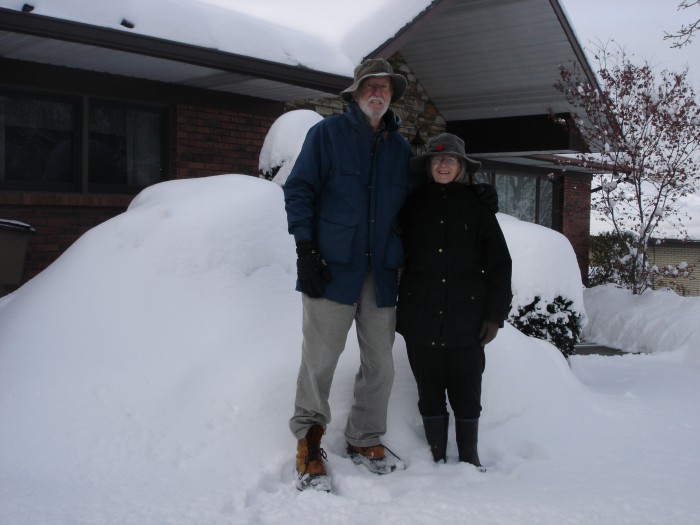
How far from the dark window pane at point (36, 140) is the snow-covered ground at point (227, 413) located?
205 cm

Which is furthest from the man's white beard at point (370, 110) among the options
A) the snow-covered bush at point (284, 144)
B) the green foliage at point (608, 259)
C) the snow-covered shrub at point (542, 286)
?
the green foliage at point (608, 259)

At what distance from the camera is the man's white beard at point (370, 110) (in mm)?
3527

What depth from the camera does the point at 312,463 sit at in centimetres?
332

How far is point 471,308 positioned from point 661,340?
5923mm

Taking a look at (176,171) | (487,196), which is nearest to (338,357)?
(487,196)

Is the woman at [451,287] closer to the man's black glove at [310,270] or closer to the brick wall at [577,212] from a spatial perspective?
the man's black glove at [310,270]

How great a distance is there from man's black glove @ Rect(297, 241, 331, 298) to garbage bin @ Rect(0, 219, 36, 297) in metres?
3.51

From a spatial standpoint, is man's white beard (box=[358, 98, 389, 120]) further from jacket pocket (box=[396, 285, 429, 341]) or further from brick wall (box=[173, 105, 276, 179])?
brick wall (box=[173, 105, 276, 179])

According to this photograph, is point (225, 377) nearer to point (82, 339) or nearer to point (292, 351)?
point (292, 351)

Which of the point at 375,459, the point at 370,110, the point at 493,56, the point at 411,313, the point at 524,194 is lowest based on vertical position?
the point at 375,459

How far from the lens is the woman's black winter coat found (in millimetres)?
3594

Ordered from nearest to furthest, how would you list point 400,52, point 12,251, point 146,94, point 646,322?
point 12,251 < point 146,94 < point 646,322 < point 400,52

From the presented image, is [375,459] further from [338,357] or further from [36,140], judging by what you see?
[36,140]

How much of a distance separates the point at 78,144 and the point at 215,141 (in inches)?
52.9
